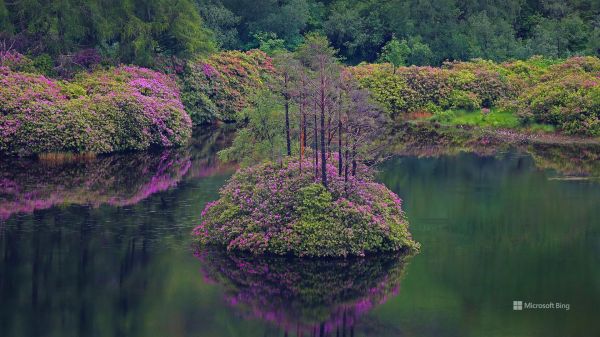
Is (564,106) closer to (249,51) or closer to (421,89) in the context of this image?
(421,89)

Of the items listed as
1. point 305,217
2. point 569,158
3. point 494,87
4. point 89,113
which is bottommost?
point 305,217

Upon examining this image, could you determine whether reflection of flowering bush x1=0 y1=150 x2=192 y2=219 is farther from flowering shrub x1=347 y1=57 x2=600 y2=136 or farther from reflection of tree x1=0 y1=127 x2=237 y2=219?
flowering shrub x1=347 y1=57 x2=600 y2=136

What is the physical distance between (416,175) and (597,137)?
13.1 meters

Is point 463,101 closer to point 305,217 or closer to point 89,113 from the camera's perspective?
point 89,113

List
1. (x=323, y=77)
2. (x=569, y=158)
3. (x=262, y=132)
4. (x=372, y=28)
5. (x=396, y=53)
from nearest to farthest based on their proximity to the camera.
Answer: (x=323, y=77), (x=262, y=132), (x=569, y=158), (x=396, y=53), (x=372, y=28)

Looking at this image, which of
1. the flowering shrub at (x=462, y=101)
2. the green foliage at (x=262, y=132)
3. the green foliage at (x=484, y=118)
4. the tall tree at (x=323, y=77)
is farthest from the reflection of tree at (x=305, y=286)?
the flowering shrub at (x=462, y=101)

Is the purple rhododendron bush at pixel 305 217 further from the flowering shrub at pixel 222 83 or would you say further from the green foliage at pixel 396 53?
the green foliage at pixel 396 53

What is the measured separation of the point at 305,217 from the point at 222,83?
1274 inches

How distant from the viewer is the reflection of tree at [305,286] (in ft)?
64.4

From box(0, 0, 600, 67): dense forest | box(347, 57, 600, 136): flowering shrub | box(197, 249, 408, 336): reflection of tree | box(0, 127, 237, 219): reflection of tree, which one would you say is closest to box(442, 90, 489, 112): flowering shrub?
box(347, 57, 600, 136): flowering shrub

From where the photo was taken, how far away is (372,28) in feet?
219

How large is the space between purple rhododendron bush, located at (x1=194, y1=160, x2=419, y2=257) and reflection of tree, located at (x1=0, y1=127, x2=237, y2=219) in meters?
6.72

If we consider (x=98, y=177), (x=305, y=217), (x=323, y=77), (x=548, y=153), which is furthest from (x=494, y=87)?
(x=305, y=217)

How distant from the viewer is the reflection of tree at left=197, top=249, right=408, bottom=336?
19641mm
